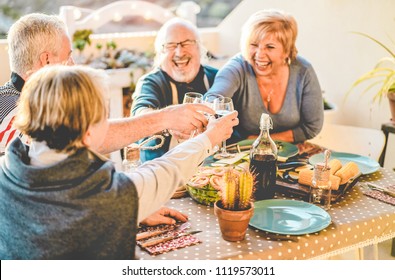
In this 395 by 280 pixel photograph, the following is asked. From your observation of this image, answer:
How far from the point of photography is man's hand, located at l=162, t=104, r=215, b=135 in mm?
1790

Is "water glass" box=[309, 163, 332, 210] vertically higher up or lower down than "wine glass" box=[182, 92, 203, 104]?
lower down

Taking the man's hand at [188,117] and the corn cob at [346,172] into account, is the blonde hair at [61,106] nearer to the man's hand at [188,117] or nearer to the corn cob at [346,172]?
the man's hand at [188,117]

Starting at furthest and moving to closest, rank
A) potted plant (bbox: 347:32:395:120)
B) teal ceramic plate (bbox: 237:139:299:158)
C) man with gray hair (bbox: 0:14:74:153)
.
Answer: potted plant (bbox: 347:32:395:120), teal ceramic plate (bbox: 237:139:299:158), man with gray hair (bbox: 0:14:74:153)

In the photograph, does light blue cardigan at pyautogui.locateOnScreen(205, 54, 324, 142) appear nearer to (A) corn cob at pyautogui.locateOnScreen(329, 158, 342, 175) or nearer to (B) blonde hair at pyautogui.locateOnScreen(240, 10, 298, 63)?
(B) blonde hair at pyautogui.locateOnScreen(240, 10, 298, 63)

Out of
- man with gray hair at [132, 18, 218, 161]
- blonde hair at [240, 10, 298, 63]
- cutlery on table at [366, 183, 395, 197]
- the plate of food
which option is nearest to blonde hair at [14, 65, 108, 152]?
the plate of food

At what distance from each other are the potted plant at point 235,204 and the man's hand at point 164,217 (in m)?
0.18

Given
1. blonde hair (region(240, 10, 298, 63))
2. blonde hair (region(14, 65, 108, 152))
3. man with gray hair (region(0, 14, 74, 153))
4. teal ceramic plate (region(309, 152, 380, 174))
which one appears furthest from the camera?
blonde hair (region(240, 10, 298, 63))

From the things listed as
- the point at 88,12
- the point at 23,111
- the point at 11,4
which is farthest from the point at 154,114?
the point at 11,4

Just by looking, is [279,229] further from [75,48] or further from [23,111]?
[75,48]

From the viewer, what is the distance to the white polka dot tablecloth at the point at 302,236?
1.42m

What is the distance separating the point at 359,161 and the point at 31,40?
52.7 inches

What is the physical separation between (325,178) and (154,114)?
2.03 feet

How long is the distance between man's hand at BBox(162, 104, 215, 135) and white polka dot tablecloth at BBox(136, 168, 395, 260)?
0.81 ft
